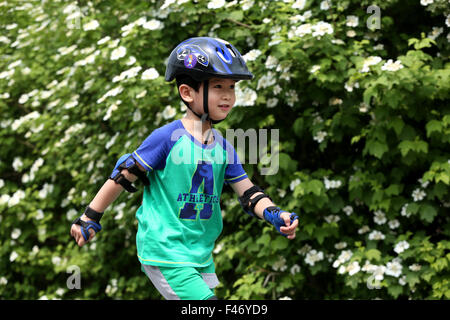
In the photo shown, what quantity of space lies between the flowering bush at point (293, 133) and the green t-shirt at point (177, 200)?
1799 millimetres

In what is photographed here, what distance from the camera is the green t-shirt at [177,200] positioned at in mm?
2797

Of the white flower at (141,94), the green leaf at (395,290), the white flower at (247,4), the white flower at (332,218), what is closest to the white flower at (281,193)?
the white flower at (332,218)

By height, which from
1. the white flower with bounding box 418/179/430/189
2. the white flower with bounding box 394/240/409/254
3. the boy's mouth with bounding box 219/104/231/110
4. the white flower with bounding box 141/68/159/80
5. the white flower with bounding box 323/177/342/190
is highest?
the boy's mouth with bounding box 219/104/231/110

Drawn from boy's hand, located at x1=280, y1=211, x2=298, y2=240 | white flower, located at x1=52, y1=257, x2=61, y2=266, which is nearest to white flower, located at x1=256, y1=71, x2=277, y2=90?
boy's hand, located at x1=280, y1=211, x2=298, y2=240

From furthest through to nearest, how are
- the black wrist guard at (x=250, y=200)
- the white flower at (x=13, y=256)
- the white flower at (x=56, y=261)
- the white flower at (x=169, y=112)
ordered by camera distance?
1. the white flower at (x=13, y=256)
2. the white flower at (x=56, y=261)
3. the white flower at (x=169, y=112)
4. the black wrist guard at (x=250, y=200)

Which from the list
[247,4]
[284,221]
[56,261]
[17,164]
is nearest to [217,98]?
[284,221]

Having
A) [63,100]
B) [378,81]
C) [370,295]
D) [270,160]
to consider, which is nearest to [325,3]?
[378,81]

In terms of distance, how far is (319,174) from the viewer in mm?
4770

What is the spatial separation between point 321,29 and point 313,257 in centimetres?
167

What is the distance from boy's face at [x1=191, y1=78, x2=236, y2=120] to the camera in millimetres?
2852

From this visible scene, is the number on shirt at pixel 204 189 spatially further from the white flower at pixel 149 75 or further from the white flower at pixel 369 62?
the white flower at pixel 149 75

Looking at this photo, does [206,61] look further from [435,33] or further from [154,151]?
[435,33]

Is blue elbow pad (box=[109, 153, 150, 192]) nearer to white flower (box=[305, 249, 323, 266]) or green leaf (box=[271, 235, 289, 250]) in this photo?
green leaf (box=[271, 235, 289, 250])

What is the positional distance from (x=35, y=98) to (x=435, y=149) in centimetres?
353
